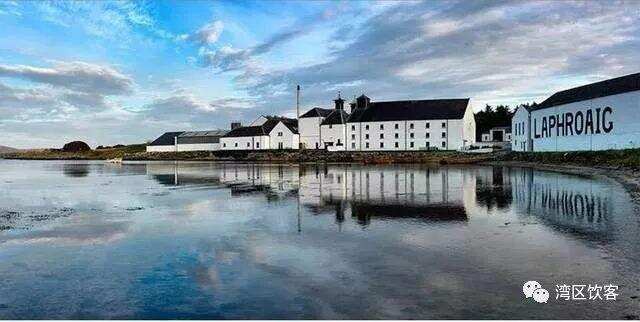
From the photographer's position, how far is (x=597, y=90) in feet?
184

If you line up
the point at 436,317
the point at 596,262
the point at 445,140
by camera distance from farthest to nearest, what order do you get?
the point at 445,140 < the point at 596,262 < the point at 436,317

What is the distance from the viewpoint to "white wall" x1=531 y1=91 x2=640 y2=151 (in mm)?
47844

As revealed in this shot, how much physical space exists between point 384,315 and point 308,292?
1.56 m

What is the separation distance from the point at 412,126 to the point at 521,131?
2165 centimetres

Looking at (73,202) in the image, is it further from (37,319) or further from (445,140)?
(445,140)

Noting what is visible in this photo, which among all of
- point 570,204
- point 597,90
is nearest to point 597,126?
point 597,90

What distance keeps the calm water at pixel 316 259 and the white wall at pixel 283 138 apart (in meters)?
80.0

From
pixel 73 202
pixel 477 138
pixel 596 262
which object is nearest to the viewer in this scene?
pixel 596 262

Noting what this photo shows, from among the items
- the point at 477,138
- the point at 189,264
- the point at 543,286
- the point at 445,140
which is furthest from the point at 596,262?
the point at 477,138

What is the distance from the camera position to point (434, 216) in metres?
16.5

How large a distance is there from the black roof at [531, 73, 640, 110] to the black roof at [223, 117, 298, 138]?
49237 millimetres

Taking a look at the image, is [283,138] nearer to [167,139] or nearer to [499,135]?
[167,139]

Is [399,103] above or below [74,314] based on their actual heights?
above

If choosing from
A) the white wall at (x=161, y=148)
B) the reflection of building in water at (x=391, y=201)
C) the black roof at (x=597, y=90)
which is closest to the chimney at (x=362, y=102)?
the black roof at (x=597, y=90)
